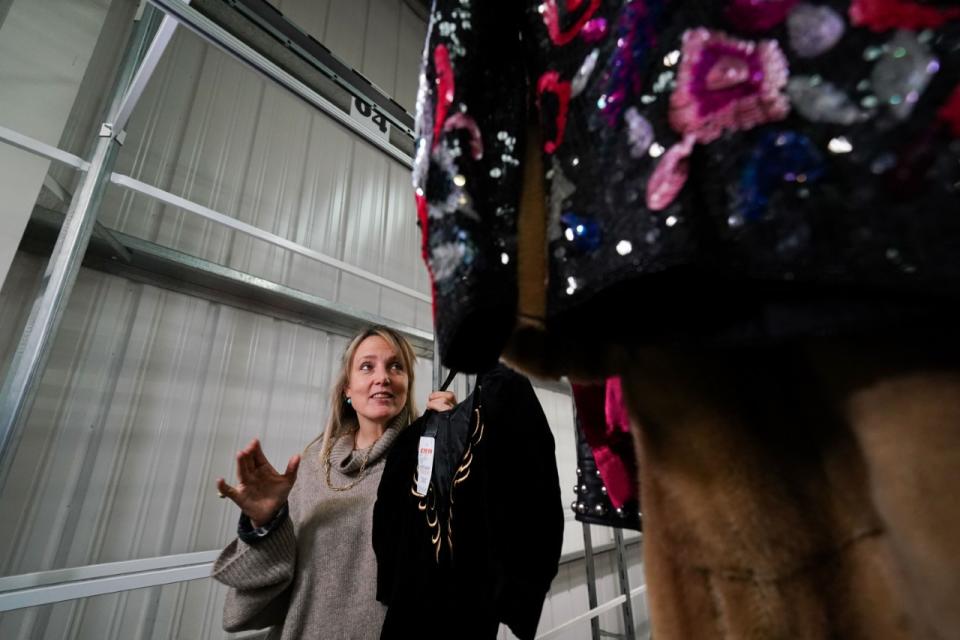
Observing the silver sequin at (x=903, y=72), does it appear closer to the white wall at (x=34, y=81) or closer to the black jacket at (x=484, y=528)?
the black jacket at (x=484, y=528)

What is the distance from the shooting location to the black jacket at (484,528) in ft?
1.80

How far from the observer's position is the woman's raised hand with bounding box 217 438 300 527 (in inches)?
28.6

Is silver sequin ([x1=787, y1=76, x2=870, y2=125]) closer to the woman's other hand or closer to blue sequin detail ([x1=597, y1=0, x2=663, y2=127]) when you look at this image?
blue sequin detail ([x1=597, y1=0, x2=663, y2=127])

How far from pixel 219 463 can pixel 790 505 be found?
56.3 inches

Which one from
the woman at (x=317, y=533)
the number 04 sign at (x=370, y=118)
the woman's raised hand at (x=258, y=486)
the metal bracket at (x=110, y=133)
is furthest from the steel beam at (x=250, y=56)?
the woman's raised hand at (x=258, y=486)

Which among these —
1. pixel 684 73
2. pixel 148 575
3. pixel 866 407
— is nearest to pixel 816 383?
pixel 866 407

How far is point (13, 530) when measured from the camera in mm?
878

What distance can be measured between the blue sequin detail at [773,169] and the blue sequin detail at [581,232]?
0.06m

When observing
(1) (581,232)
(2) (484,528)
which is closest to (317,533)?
(2) (484,528)

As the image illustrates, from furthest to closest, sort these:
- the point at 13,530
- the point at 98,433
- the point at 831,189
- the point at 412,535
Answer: the point at 98,433 → the point at 13,530 → the point at 412,535 → the point at 831,189

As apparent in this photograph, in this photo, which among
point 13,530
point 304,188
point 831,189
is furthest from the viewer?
point 304,188

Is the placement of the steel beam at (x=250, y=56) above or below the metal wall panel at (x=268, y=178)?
below

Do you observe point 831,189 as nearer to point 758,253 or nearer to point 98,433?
point 758,253

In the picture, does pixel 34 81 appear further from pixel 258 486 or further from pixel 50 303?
pixel 258 486
